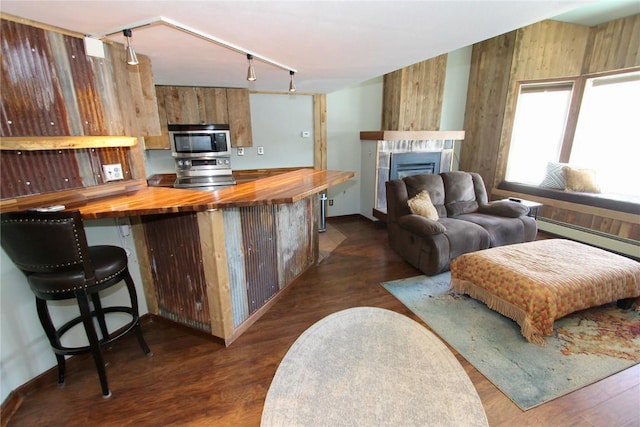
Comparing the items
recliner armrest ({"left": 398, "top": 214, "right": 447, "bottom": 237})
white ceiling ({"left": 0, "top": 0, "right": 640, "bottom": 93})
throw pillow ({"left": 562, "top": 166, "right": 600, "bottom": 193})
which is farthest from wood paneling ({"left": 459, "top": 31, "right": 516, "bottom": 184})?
white ceiling ({"left": 0, "top": 0, "right": 640, "bottom": 93})

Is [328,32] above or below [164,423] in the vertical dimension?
above

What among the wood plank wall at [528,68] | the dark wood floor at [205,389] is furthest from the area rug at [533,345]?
the wood plank wall at [528,68]

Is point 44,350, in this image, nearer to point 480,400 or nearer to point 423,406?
point 423,406

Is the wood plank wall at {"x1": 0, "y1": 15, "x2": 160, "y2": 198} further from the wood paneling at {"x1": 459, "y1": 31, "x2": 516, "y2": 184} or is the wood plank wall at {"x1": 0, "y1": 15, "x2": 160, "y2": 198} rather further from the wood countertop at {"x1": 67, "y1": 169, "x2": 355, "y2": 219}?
the wood paneling at {"x1": 459, "y1": 31, "x2": 516, "y2": 184}

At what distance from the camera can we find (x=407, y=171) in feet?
15.9

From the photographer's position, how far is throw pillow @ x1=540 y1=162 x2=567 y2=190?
168 inches

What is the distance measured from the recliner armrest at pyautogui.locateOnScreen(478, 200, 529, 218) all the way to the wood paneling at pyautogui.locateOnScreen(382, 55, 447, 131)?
5.90 feet

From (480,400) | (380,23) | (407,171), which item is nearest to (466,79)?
(407,171)

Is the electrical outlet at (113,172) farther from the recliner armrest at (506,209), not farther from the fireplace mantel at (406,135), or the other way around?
the recliner armrest at (506,209)

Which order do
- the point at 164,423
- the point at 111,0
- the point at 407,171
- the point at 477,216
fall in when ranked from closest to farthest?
the point at 111,0
the point at 164,423
the point at 477,216
the point at 407,171

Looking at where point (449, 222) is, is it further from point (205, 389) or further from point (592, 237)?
point (205, 389)

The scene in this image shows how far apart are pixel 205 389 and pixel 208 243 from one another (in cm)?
90

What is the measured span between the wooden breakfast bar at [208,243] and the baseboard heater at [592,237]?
3716 mm

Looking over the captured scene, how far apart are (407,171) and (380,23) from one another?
3366 millimetres
